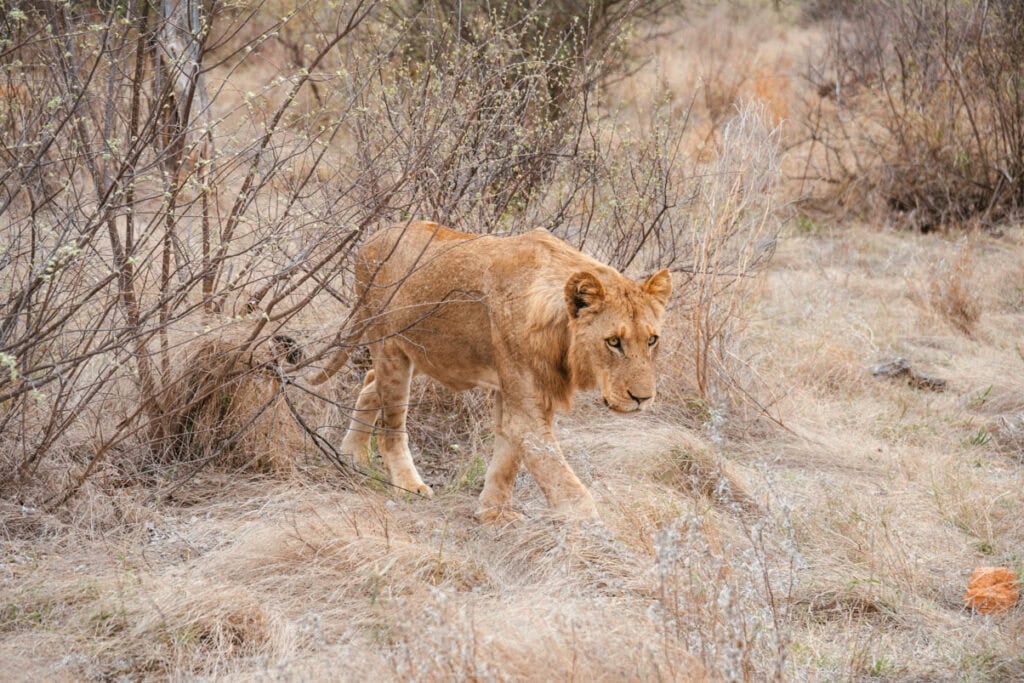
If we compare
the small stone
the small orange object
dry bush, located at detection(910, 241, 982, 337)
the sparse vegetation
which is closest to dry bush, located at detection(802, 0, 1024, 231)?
dry bush, located at detection(910, 241, 982, 337)

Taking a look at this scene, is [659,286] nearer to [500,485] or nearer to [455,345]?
[455,345]

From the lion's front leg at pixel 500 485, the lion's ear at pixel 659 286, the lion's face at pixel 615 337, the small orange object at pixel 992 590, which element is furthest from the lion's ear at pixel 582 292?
the small orange object at pixel 992 590

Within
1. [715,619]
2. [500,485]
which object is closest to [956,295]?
[500,485]

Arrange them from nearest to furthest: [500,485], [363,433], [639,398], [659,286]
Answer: [639,398] < [659,286] < [500,485] < [363,433]

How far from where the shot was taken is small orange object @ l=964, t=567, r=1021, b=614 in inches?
171

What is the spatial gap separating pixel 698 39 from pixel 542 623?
1728 cm

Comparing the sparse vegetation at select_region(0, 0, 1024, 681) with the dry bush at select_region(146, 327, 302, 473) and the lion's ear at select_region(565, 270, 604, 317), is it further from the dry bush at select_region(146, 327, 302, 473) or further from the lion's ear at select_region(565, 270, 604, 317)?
the lion's ear at select_region(565, 270, 604, 317)

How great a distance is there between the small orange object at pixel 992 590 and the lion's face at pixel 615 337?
1442 millimetres

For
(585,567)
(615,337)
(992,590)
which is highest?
(615,337)

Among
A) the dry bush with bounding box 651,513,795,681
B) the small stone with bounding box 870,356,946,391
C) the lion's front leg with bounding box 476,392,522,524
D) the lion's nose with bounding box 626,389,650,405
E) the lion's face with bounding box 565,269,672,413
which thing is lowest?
the small stone with bounding box 870,356,946,391

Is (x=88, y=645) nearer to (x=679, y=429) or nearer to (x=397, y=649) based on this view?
(x=397, y=649)

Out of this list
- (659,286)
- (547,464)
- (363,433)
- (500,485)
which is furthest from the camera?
(363,433)

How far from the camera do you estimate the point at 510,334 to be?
471cm

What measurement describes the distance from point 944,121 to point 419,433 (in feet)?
25.5
